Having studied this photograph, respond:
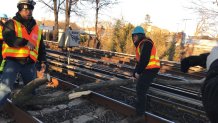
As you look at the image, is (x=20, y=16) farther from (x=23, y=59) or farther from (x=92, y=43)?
(x=92, y=43)

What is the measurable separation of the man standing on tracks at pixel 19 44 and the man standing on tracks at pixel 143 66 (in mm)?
1978

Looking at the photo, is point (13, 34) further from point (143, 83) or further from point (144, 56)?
point (143, 83)

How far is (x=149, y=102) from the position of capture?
6273 mm

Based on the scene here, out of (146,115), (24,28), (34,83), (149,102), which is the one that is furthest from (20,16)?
(149,102)

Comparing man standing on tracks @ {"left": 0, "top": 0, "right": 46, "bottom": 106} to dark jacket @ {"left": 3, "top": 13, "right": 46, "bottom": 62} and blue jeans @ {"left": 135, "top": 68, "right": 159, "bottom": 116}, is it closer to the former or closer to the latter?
dark jacket @ {"left": 3, "top": 13, "right": 46, "bottom": 62}

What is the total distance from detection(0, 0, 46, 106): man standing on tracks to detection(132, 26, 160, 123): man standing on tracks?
1.98 m

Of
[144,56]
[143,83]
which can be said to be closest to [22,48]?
[144,56]

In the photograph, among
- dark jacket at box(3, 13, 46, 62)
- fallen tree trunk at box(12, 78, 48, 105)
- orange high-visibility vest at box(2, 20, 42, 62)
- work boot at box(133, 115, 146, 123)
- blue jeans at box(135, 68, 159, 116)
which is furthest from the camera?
blue jeans at box(135, 68, 159, 116)

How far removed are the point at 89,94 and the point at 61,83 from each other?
134 centimetres

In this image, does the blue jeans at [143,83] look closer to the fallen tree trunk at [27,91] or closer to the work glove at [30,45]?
the fallen tree trunk at [27,91]

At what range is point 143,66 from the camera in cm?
518

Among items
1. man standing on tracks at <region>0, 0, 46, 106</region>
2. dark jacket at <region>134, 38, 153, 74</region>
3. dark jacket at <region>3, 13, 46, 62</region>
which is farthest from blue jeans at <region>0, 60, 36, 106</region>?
dark jacket at <region>134, 38, 153, 74</region>

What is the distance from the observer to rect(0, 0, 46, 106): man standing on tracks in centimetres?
448

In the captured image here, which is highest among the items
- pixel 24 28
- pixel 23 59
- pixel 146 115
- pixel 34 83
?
pixel 24 28
